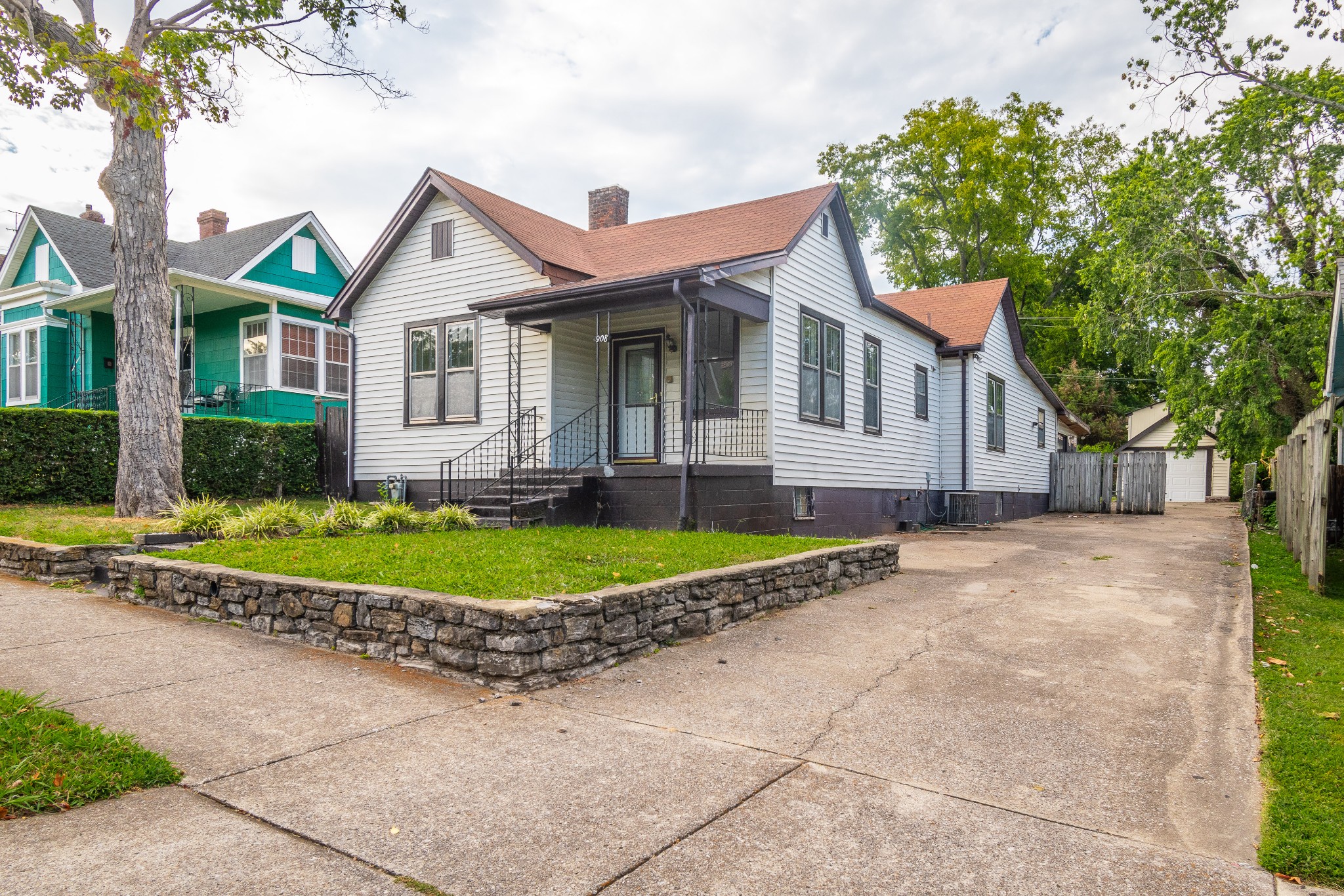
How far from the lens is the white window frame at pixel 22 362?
2064 centimetres

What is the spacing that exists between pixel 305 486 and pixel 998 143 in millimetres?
29773

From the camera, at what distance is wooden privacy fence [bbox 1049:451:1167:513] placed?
24047mm

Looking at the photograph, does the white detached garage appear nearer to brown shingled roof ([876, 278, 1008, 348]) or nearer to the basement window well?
brown shingled roof ([876, 278, 1008, 348])

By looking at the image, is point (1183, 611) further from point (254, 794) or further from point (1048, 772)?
point (254, 794)

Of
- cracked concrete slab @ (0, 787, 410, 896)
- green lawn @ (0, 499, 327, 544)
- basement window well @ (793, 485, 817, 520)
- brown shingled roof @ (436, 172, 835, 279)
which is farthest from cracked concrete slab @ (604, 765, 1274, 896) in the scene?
basement window well @ (793, 485, 817, 520)

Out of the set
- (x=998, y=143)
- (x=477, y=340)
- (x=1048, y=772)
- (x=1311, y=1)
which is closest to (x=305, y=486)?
(x=477, y=340)

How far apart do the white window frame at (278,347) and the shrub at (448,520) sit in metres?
10.3

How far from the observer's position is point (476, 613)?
16.2ft

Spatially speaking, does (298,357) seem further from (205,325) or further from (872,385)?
(872,385)

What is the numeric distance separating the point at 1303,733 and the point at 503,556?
580 cm

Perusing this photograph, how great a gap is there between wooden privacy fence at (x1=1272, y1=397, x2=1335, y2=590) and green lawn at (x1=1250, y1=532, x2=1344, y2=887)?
0.58 m

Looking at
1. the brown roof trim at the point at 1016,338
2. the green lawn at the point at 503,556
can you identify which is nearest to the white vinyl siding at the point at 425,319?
the green lawn at the point at 503,556

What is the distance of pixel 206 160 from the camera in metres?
13.5

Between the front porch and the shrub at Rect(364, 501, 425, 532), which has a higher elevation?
the front porch
